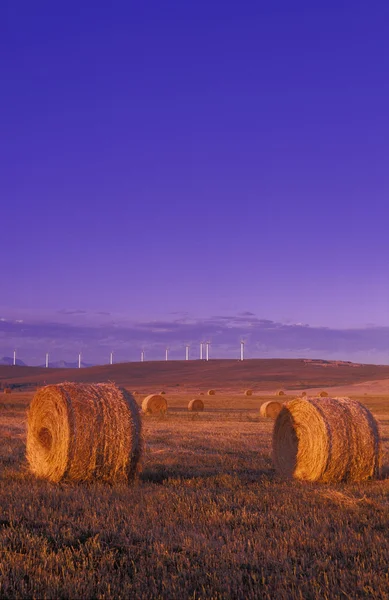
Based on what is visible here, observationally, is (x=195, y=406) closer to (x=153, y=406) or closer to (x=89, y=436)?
(x=153, y=406)

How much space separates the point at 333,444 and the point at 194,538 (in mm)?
5327

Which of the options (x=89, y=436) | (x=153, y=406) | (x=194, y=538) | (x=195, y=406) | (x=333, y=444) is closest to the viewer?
(x=194, y=538)

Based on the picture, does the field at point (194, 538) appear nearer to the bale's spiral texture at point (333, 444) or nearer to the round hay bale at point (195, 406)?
the bale's spiral texture at point (333, 444)

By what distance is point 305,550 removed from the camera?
21.0 ft

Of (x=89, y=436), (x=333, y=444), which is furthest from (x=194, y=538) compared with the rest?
(x=333, y=444)

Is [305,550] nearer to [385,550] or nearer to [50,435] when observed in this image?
[385,550]

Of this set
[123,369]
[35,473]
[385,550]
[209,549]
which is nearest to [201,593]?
[209,549]

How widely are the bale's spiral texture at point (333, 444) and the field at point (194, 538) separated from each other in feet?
1.51

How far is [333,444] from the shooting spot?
1127cm

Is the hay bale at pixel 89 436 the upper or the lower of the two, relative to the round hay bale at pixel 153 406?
upper

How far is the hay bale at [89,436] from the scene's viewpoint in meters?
10.7

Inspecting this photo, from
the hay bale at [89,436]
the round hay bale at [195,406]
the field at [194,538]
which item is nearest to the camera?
the field at [194,538]

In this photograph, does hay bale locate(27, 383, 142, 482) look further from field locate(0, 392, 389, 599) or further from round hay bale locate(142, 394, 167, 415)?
round hay bale locate(142, 394, 167, 415)

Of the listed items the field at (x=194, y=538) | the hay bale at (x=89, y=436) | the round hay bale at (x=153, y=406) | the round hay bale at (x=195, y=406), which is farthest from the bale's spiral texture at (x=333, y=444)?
the round hay bale at (x=195, y=406)
